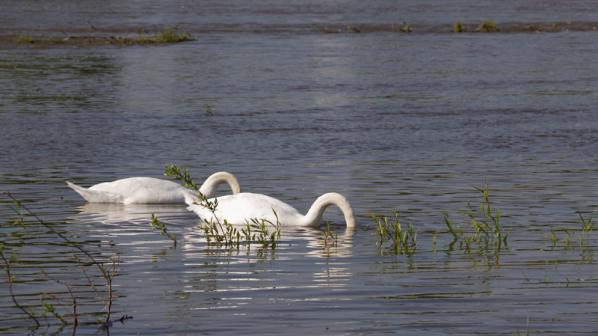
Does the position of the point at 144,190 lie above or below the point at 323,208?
above

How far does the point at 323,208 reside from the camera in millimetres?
14469

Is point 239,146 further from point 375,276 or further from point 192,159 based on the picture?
point 375,276

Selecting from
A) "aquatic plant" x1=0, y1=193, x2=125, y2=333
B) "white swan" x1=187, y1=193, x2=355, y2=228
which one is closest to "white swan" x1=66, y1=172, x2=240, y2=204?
"white swan" x1=187, y1=193, x2=355, y2=228

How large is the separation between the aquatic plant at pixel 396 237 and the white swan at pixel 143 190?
10.2ft

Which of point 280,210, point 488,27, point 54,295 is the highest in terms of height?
point 488,27

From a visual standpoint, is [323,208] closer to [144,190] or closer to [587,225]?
[587,225]

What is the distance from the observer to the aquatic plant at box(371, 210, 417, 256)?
12430 millimetres

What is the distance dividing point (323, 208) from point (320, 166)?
4.75 metres

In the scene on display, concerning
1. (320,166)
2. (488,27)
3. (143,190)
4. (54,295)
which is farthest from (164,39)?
(54,295)

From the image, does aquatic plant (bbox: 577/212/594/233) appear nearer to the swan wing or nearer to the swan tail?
the swan wing

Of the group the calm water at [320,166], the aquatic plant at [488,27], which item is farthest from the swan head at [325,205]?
the aquatic plant at [488,27]

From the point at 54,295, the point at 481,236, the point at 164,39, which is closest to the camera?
the point at 54,295

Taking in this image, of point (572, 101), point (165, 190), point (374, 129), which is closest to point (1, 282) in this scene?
point (165, 190)

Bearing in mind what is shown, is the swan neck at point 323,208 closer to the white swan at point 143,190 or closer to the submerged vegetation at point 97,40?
the white swan at point 143,190
